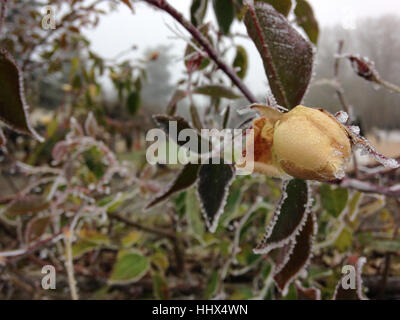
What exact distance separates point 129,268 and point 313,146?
48 cm

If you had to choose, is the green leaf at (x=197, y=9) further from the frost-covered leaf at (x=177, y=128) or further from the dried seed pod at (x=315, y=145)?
the dried seed pod at (x=315, y=145)

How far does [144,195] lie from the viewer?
1.95ft

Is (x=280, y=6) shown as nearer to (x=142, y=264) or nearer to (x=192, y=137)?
(x=192, y=137)

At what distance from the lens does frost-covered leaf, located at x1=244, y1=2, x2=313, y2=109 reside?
212 millimetres

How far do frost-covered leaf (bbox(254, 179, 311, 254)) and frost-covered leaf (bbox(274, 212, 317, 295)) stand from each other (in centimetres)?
4

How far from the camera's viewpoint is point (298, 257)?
26 centimetres

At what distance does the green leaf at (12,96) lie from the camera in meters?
0.21

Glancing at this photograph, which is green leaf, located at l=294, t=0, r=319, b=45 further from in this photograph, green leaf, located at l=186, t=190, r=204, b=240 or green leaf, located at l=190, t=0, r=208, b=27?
green leaf, located at l=186, t=190, r=204, b=240

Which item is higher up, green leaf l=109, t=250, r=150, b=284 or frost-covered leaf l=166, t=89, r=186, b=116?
frost-covered leaf l=166, t=89, r=186, b=116

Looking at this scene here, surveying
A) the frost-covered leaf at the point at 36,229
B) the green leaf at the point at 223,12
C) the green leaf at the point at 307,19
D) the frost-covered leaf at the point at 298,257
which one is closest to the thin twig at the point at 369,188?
the frost-covered leaf at the point at 298,257

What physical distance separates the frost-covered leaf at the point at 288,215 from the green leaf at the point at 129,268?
0.39 metres

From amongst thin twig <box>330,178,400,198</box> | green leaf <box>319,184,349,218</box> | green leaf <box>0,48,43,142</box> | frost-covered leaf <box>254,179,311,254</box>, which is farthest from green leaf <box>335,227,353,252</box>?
green leaf <box>0,48,43,142</box>
